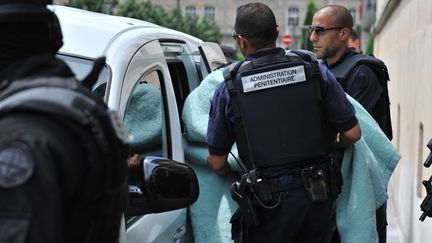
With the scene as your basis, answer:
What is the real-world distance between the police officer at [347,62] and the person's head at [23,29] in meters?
2.91

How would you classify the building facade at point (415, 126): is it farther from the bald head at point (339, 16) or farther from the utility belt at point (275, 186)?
the utility belt at point (275, 186)

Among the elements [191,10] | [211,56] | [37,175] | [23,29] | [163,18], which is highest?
[23,29]

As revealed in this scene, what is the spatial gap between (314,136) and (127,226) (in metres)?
0.97

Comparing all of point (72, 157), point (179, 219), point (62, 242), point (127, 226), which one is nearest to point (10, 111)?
point (72, 157)

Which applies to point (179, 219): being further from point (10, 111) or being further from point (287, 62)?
point (10, 111)

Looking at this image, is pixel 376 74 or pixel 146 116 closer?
pixel 146 116

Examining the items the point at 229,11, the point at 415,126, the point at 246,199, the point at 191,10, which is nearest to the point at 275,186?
the point at 246,199

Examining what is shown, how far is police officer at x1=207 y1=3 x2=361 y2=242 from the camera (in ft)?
10.5

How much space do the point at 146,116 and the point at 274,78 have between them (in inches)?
23.4

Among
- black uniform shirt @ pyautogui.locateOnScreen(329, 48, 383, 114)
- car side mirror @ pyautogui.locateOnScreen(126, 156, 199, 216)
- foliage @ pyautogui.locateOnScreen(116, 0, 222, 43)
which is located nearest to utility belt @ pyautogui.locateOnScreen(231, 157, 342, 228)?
car side mirror @ pyautogui.locateOnScreen(126, 156, 199, 216)

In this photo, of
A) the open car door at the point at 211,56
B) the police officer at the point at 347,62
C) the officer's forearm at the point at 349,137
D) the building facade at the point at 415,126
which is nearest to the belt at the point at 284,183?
the officer's forearm at the point at 349,137

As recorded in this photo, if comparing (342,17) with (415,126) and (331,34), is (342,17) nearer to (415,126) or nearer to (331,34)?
(331,34)

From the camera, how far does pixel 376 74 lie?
4406mm

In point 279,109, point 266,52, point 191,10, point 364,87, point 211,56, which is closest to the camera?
point 279,109
